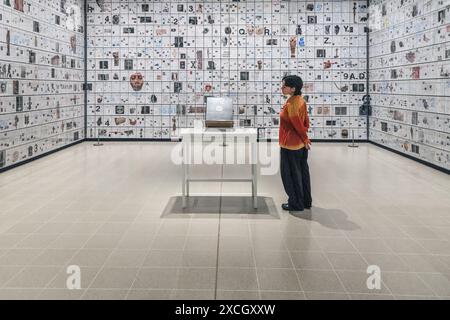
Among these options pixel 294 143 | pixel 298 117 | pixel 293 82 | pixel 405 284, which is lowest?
pixel 405 284

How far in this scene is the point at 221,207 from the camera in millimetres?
5211

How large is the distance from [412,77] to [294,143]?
4.81 meters

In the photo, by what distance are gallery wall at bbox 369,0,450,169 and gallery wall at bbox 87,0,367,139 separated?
760 mm

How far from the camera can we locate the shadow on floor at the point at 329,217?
4.45 metres

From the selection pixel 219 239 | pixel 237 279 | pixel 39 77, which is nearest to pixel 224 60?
pixel 39 77

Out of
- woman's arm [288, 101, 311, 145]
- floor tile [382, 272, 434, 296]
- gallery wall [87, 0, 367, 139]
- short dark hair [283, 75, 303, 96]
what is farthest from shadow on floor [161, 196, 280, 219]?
gallery wall [87, 0, 367, 139]

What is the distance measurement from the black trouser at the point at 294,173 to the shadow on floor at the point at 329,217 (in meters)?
0.13

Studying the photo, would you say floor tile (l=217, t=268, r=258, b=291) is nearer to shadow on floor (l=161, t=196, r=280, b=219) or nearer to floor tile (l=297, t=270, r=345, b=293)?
floor tile (l=297, t=270, r=345, b=293)

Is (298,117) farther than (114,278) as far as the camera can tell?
Yes

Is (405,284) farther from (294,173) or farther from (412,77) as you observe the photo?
(412,77)

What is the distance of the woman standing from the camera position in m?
4.83

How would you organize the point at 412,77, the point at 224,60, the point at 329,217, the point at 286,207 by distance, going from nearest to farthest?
the point at 329,217 < the point at 286,207 < the point at 412,77 < the point at 224,60
